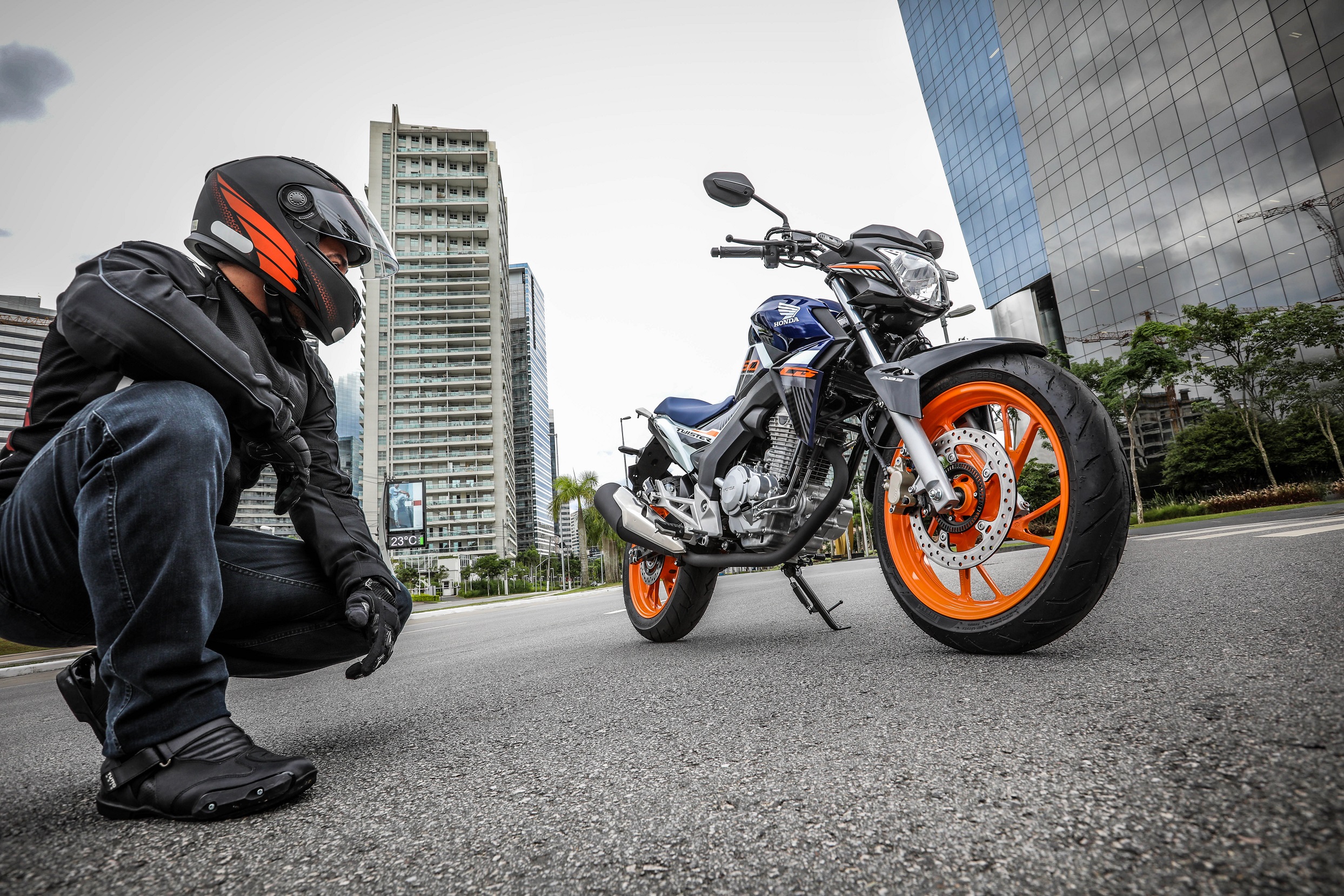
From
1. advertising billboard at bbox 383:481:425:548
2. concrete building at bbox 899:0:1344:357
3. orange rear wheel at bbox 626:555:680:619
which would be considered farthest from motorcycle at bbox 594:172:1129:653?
concrete building at bbox 899:0:1344:357

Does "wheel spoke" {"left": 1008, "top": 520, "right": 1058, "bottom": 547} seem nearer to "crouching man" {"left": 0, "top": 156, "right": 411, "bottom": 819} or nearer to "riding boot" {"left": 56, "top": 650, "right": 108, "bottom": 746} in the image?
"crouching man" {"left": 0, "top": 156, "right": 411, "bottom": 819}

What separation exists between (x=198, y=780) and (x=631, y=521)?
2.23 m

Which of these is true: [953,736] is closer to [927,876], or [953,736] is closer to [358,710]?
[927,876]

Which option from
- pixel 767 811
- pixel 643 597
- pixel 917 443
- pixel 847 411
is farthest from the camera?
pixel 643 597

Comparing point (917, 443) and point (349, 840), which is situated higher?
point (917, 443)

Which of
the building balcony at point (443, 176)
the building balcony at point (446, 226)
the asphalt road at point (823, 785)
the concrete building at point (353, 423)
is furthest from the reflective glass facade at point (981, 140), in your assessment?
the concrete building at point (353, 423)

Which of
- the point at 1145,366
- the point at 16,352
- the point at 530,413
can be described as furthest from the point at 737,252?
the point at 530,413

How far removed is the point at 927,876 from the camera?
62cm

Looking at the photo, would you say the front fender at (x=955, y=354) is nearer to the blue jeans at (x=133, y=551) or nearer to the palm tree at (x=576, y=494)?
the blue jeans at (x=133, y=551)

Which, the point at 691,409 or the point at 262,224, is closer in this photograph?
the point at 262,224

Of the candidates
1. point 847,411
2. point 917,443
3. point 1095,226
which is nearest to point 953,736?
point 917,443

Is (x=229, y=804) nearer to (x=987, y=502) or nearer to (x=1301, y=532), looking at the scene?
(x=987, y=502)

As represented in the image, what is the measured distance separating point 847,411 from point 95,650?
2.18 metres

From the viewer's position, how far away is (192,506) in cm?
117
